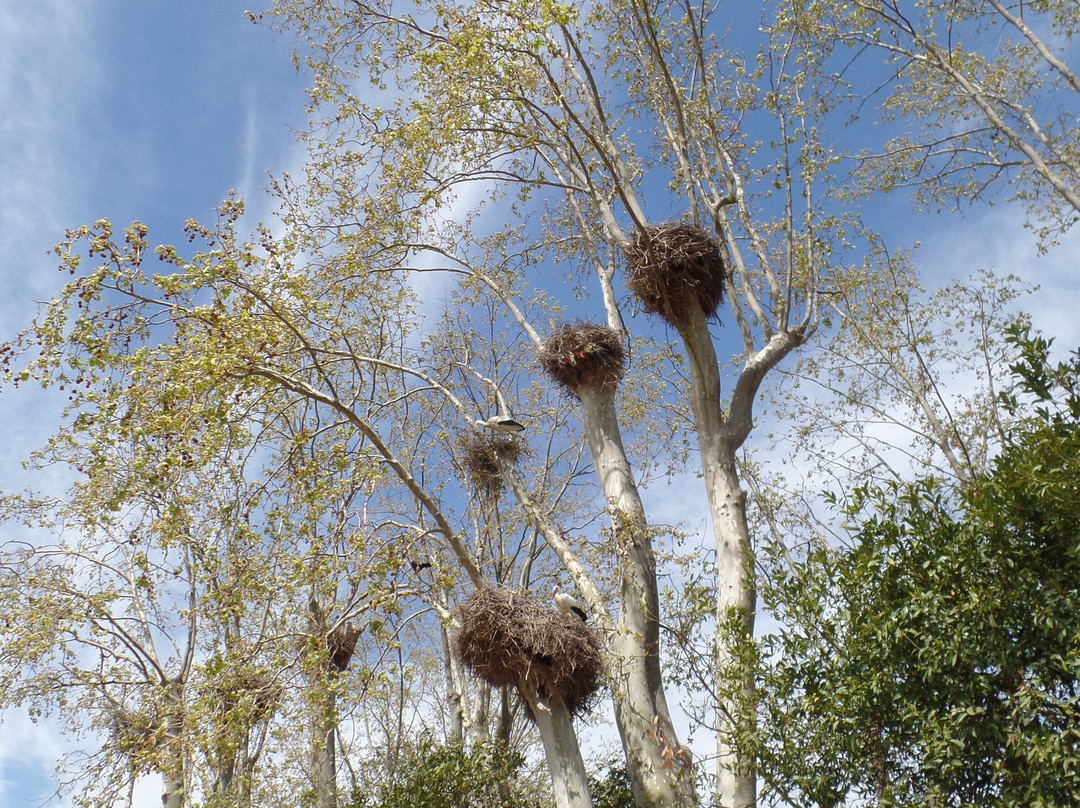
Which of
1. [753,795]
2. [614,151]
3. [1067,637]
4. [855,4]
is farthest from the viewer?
[855,4]

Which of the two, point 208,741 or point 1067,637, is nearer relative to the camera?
point 1067,637

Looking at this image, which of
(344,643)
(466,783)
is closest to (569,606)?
(466,783)

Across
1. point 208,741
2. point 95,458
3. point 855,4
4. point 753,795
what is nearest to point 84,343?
point 95,458

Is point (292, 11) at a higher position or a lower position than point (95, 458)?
higher

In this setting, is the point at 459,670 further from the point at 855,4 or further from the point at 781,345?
the point at 855,4

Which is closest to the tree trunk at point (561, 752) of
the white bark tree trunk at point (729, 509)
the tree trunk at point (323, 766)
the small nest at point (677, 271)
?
the white bark tree trunk at point (729, 509)

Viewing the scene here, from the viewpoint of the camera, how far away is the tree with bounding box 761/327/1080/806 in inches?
147

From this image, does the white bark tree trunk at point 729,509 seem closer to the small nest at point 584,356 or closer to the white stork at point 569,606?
the small nest at point 584,356

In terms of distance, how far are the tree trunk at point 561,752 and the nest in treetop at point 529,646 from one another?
0.31 ft

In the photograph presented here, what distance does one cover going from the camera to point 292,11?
8.55 meters

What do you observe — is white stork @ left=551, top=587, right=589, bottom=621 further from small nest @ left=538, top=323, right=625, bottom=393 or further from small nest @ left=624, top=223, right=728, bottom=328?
small nest @ left=624, top=223, right=728, bottom=328

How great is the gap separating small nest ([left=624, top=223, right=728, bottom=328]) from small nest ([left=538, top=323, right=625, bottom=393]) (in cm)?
62

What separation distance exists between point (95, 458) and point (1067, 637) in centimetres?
564

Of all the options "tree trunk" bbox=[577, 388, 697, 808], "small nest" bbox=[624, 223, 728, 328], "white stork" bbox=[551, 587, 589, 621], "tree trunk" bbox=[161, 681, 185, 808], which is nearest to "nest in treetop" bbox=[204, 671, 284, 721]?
"tree trunk" bbox=[161, 681, 185, 808]
